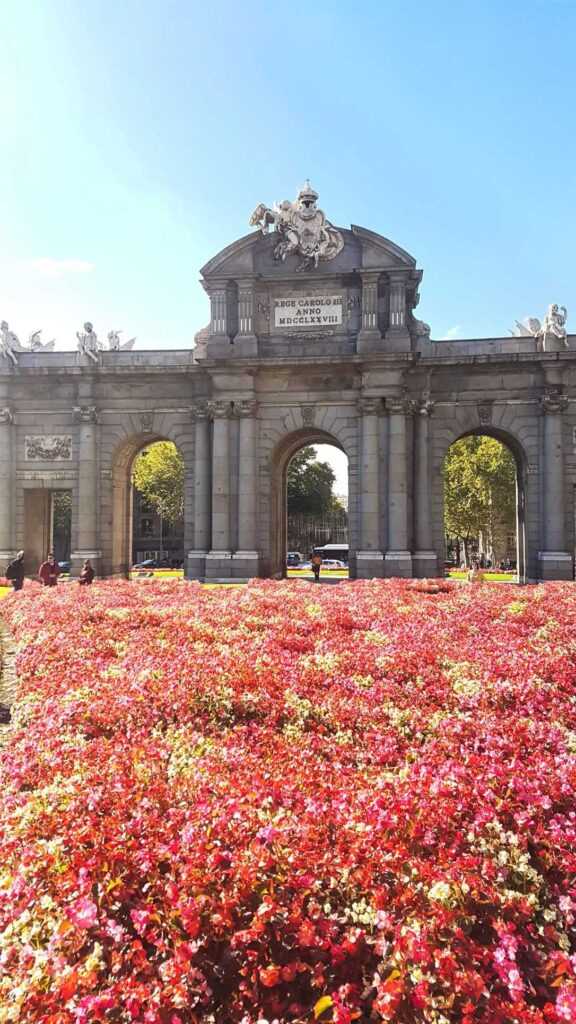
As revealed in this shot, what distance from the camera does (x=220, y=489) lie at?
3073 cm

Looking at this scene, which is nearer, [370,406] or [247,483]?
[370,406]

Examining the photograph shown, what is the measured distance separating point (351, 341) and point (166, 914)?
28.7m

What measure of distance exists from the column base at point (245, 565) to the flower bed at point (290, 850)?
20726mm

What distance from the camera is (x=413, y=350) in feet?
97.7

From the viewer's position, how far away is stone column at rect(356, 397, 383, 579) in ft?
97.1

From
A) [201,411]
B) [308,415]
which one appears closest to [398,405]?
[308,415]

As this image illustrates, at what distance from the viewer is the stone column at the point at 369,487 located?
2959 cm

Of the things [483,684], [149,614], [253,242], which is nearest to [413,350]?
[253,242]

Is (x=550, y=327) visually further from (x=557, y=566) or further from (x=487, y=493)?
(x=487, y=493)

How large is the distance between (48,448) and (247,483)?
11.1 metres

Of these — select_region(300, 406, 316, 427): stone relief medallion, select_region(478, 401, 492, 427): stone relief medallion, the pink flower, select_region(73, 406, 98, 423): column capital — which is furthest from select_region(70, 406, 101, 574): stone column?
the pink flower

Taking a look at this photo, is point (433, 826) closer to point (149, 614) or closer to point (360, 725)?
point (360, 725)

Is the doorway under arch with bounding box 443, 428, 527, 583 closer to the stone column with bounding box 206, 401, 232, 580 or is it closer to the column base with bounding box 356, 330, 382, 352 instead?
the column base with bounding box 356, 330, 382, 352

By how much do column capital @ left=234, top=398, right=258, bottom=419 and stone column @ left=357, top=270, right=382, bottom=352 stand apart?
5822 mm
